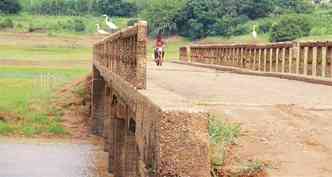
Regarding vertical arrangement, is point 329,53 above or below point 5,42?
above

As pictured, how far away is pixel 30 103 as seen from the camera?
36406 mm

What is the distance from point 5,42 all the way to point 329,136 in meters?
81.4

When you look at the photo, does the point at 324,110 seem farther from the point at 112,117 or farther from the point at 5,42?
the point at 5,42

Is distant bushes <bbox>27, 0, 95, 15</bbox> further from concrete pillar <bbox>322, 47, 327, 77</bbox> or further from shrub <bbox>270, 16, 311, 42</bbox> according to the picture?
concrete pillar <bbox>322, 47, 327, 77</bbox>

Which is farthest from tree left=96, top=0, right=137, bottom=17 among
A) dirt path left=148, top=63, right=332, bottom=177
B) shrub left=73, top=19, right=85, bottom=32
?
dirt path left=148, top=63, right=332, bottom=177

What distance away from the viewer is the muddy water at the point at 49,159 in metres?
24.0

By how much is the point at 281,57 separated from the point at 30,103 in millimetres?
15767

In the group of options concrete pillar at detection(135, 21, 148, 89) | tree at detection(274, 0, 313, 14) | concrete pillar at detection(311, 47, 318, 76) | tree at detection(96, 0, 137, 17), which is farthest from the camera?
tree at detection(96, 0, 137, 17)

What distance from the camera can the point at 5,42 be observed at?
287 ft

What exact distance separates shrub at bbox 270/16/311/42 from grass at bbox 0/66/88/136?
21360 millimetres

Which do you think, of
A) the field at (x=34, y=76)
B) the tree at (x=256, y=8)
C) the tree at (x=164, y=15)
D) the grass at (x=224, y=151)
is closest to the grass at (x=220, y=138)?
the grass at (x=224, y=151)

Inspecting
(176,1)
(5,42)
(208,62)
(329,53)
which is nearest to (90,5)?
(176,1)

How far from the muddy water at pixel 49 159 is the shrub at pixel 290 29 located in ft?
126

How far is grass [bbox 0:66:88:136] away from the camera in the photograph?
32719 millimetres
